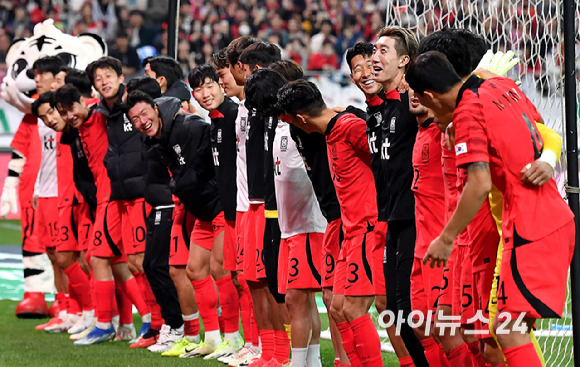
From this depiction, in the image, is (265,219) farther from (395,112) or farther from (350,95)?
(350,95)

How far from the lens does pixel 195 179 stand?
24.3ft

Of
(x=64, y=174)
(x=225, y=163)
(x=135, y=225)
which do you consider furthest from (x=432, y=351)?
(x=64, y=174)

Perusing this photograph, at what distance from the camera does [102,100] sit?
8.69m

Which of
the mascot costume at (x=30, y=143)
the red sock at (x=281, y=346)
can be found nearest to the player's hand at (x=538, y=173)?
the red sock at (x=281, y=346)

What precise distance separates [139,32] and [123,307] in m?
12.4

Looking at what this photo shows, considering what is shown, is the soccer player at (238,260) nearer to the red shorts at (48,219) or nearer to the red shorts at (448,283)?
the red shorts at (448,283)

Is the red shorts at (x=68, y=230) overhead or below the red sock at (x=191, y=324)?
overhead

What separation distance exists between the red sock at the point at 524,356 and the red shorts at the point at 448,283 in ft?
2.45

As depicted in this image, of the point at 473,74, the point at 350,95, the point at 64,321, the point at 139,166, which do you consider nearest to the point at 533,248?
the point at 473,74

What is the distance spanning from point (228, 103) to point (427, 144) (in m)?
2.60

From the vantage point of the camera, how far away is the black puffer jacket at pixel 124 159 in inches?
325

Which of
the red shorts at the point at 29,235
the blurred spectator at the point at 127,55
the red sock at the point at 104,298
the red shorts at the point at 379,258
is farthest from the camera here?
the blurred spectator at the point at 127,55

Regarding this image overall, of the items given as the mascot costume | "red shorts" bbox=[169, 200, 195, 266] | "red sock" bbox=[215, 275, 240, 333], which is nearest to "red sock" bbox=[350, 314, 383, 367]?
"red sock" bbox=[215, 275, 240, 333]

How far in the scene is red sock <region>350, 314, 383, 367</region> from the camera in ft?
17.4
